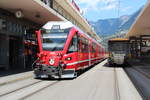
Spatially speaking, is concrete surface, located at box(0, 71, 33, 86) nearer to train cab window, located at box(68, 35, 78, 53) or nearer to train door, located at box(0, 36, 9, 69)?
train cab window, located at box(68, 35, 78, 53)

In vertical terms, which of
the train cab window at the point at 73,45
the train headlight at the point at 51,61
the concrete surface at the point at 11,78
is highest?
the train cab window at the point at 73,45

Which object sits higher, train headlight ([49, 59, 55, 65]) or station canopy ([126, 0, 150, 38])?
station canopy ([126, 0, 150, 38])

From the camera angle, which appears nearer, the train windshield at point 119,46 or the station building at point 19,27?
the station building at point 19,27

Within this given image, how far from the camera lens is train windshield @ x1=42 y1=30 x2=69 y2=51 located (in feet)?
50.8

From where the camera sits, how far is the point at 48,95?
10.1m

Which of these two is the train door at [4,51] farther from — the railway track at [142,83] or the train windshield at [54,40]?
the railway track at [142,83]

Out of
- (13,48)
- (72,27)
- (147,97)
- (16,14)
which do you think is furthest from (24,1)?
(147,97)

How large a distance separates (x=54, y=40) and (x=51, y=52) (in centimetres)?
83

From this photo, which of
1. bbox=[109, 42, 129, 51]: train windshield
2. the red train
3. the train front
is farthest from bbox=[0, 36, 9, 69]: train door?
bbox=[109, 42, 129, 51]: train windshield

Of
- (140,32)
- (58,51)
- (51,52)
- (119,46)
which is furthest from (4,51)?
(140,32)

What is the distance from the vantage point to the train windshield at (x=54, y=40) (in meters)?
15.5

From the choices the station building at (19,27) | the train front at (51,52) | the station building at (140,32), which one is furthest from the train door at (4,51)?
the station building at (140,32)

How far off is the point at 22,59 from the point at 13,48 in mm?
1377

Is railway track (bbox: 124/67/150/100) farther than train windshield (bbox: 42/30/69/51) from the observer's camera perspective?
No
